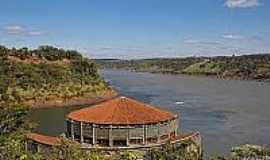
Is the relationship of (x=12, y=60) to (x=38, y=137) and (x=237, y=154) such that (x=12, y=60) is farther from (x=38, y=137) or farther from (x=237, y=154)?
(x=237, y=154)

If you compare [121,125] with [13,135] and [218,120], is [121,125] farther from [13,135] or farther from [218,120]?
[218,120]

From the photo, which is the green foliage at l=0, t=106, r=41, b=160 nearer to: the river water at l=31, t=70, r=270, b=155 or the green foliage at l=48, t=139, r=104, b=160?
the green foliage at l=48, t=139, r=104, b=160

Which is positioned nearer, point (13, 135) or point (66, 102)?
point (13, 135)

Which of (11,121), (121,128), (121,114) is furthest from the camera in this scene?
(121,114)

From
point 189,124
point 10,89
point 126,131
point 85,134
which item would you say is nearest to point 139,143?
point 126,131

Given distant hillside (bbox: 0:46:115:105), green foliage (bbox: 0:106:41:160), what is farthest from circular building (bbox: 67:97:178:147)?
distant hillside (bbox: 0:46:115:105)

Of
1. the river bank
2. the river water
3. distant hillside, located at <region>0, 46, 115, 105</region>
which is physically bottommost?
the river bank

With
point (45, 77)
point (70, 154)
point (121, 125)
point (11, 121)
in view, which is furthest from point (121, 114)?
point (45, 77)
